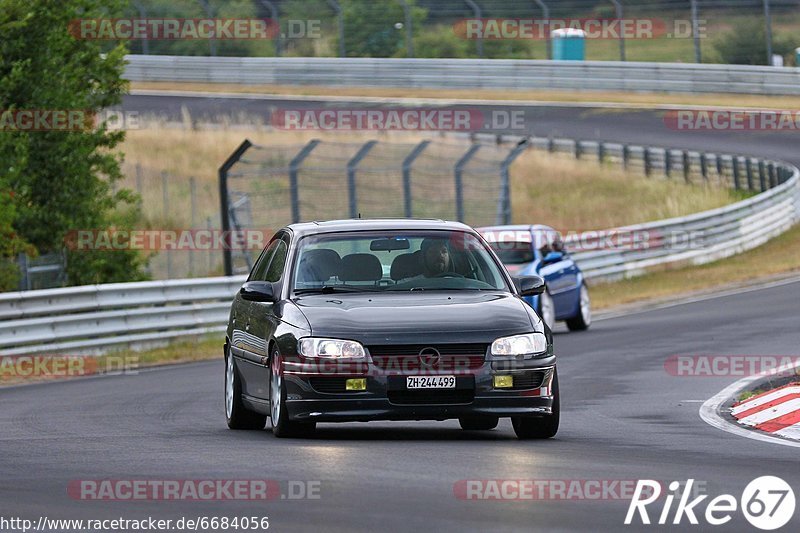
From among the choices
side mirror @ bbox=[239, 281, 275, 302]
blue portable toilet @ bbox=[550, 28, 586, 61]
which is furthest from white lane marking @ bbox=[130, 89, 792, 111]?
side mirror @ bbox=[239, 281, 275, 302]

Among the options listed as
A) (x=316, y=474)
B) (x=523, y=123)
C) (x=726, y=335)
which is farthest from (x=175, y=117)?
(x=316, y=474)

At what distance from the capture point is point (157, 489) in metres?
8.52

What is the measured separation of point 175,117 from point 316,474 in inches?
1749

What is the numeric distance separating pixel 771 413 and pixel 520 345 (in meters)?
2.74

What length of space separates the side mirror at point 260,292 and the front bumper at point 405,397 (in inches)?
33.9

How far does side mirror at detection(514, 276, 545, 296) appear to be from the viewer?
38.0ft

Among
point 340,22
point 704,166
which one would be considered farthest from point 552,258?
point 340,22

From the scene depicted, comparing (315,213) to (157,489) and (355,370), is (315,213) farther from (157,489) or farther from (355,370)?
(157,489)

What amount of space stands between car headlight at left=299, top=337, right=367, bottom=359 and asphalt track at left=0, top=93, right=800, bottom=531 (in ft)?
1.79

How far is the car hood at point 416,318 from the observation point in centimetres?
1041

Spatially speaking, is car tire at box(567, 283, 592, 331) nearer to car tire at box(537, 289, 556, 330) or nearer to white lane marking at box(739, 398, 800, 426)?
car tire at box(537, 289, 556, 330)

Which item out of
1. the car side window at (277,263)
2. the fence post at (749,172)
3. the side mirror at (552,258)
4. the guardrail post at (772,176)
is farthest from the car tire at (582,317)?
the fence post at (749,172)

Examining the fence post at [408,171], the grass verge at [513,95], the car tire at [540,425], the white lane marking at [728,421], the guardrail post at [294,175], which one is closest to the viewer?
the car tire at [540,425]

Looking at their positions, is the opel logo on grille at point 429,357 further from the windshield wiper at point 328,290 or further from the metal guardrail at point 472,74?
the metal guardrail at point 472,74
